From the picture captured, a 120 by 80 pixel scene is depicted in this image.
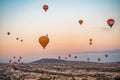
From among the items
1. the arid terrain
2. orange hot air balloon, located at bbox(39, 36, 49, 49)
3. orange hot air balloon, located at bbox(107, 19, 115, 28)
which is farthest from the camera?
the arid terrain

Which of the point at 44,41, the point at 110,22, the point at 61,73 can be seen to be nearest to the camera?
the point at 44,41

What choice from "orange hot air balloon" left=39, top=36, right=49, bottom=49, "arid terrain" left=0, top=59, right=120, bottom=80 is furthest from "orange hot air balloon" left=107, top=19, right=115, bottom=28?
"arid terrain" left=0, top=59, right=120, bottom=80

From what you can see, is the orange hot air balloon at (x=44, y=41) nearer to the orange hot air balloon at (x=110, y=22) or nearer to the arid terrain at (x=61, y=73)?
the orange hot air balloon at (x=110, y=22)

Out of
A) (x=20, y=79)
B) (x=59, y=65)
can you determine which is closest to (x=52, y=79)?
(x=20, y=79)

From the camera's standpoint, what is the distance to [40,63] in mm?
126125

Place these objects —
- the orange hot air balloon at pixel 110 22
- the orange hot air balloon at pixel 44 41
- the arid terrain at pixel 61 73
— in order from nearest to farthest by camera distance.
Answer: the orange hot air balloon at pixel 44 41 → the orange hot air balloon at pixel 110 22 → the arid terrain at pixel 61 73

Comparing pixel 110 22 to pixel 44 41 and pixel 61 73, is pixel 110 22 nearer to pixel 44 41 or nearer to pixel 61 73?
pixel 44 41

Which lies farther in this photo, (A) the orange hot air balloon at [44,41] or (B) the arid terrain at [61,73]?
(B) the arid terrain at [61,73]

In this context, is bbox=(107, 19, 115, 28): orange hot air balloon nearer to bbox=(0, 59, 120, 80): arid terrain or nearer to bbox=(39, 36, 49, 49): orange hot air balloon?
bbox=(39, 36, 49, 49): orange hot air balloon

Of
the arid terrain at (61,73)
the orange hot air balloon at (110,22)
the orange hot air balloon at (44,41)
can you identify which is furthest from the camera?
the arid terrain at (61,73)

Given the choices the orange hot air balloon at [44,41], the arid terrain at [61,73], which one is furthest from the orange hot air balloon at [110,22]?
the arid terrain at [61,73]

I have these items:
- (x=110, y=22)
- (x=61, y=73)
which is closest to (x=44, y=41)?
(x=110, y=22)

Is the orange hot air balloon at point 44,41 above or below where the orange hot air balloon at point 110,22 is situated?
below

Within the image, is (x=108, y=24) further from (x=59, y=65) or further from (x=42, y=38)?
(x=59, y=65)
